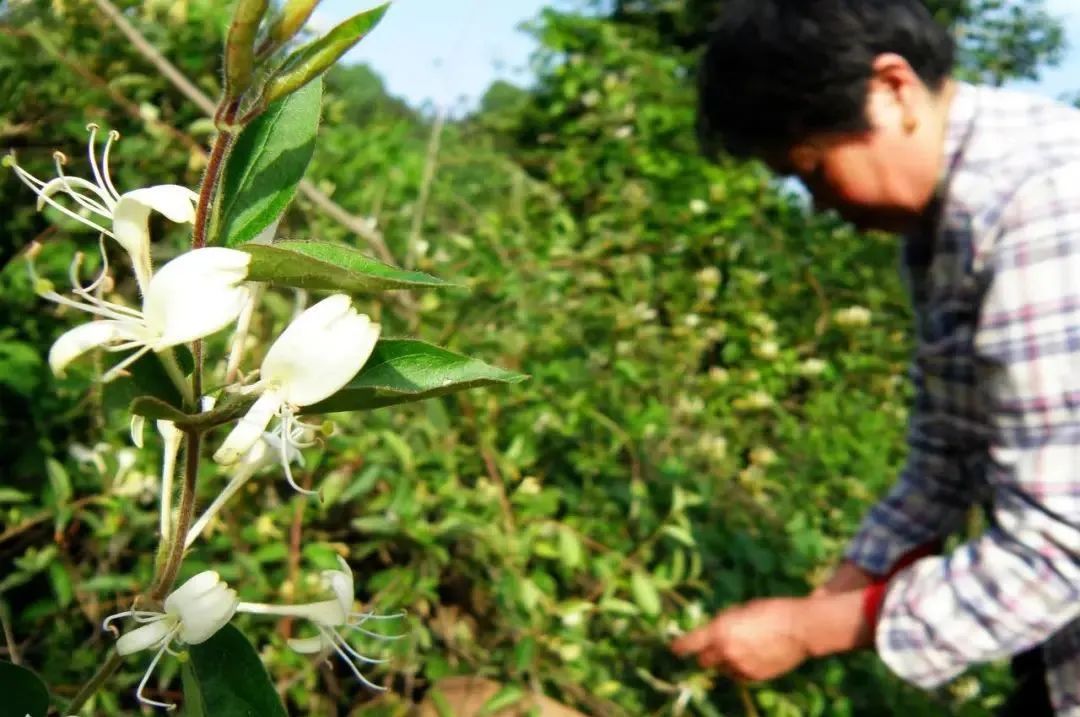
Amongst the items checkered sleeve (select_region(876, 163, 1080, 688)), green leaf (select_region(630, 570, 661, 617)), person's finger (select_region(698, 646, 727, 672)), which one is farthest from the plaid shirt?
green leaf (select_region(630, 570, 661, 617))

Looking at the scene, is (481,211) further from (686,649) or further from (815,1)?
(686,649)

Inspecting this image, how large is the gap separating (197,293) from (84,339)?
5 centimetres

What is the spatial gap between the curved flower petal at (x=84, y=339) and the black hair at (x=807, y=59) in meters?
1.49

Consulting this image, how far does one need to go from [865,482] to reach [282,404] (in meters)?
2.62

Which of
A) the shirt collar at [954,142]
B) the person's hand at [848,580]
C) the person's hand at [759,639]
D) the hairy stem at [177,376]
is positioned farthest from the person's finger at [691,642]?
the hairy stem at [177,376]

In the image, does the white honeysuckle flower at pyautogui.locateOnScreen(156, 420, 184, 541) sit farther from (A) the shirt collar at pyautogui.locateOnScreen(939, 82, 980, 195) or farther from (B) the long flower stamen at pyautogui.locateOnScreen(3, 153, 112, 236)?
(A) the shirt collar at pyautogui.locateOnScreen(939, 82, 980, 195)

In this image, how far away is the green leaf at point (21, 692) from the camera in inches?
17.3

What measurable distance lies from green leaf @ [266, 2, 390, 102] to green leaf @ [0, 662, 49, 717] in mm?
266

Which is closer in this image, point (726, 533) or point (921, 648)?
point (921, 648)

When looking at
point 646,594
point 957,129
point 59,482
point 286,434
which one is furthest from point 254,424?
point 957,129

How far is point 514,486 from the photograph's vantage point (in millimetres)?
1881

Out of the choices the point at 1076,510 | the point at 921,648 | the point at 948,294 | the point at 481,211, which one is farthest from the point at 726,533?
the point at 481,211

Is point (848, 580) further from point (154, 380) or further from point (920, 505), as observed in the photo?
point (154, 380)

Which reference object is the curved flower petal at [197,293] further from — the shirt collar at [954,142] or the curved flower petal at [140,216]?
the shirt collar at [954,142]
